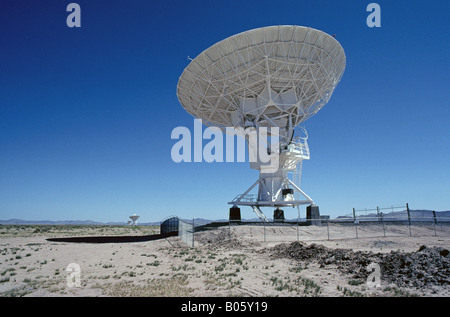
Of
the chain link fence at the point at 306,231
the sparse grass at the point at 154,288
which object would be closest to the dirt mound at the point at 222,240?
the chain link fence at the point at 306,231

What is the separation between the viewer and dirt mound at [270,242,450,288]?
25.4 ft

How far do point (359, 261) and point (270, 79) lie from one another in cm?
1714

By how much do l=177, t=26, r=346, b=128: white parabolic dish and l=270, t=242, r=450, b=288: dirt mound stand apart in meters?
15.4

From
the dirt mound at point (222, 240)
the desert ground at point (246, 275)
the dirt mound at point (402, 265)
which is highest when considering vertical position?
the dirt mound at point (402, 265)

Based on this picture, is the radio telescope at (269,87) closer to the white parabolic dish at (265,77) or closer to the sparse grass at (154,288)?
the white parabolic dish at (265,77)

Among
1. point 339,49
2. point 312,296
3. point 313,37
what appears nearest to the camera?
point 312,296

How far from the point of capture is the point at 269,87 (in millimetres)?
23562

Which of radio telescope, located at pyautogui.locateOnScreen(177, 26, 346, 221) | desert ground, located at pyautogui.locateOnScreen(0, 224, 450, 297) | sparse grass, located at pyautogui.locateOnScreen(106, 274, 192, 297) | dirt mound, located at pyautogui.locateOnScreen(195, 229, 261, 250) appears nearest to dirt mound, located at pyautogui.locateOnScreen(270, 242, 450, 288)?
desert ground, located at pyautogui.locateOnScreen(0, 224, 450, 297)

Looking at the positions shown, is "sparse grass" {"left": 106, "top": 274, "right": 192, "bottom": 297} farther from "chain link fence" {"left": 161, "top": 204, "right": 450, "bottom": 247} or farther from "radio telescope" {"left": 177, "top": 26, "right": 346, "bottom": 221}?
"radio telescope" {"left": 177, "top": 26, "right": 346, "bottom": 221}

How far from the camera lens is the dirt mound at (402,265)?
774cm

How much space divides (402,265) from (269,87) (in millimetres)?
17555

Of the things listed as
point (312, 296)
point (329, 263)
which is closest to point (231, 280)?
point (312, 296)
